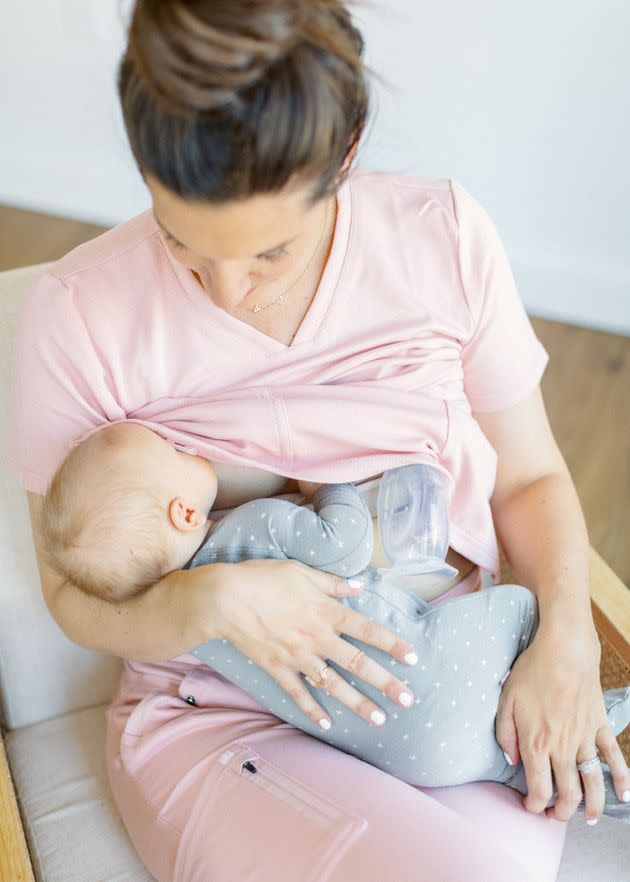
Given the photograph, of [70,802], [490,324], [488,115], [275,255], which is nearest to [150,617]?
[70,802]

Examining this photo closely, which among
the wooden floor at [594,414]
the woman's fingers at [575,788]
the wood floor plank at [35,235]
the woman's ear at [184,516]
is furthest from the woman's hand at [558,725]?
the wood floor plank at [35,235]

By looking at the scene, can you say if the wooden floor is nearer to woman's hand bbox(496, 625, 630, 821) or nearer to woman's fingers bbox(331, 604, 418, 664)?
woman's hand bbox(496, 625, 630, 821)

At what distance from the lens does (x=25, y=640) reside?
136 centimetres

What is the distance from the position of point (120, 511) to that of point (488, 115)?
1.83 m

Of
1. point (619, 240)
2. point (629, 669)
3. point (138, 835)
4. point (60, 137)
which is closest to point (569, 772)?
point (629, 669)

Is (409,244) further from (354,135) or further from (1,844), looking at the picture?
(1,844)

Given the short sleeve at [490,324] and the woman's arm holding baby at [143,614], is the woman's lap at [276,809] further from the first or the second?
the short sleeve at [490,324]

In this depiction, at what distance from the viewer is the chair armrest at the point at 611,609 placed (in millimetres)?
1303

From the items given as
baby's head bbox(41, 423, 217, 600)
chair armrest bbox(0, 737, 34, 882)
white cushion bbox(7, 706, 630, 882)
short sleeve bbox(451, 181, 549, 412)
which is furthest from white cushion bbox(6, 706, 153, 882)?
short sleeve bbox(451, 181, 549, 412)

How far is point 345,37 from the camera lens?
0.86 metres

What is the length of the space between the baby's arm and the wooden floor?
4.06 feet

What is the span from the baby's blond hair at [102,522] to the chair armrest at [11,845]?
27 cm

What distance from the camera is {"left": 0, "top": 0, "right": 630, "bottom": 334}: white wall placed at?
2.32 m

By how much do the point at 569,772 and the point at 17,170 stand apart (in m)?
2.83
